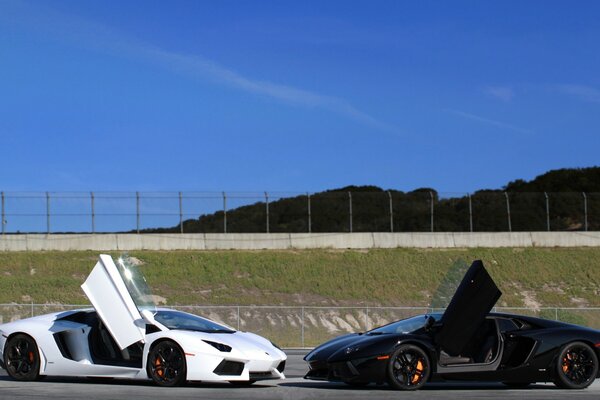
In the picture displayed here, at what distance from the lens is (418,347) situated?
12820 millimetres

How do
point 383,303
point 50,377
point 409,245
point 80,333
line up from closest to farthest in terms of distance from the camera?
point 80,333 < point 50,377 < point 383,303 < point 409,245

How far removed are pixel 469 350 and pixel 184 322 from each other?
3.90m

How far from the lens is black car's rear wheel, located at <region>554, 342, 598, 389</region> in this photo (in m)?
13.2

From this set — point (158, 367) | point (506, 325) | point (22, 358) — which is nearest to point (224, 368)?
point (158, 367)

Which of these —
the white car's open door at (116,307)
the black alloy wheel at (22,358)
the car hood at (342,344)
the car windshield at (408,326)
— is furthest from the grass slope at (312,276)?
the car windshield at (408,326)

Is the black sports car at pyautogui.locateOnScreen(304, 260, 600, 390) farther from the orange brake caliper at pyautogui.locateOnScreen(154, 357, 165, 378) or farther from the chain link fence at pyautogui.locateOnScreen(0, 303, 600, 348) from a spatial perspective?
the chain link fence at pyautogui.locateOnScreen(0, 303, 600, 348)

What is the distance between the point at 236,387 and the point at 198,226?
41331 millimetres

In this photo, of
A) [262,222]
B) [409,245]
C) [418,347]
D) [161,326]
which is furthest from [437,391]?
[262,222]

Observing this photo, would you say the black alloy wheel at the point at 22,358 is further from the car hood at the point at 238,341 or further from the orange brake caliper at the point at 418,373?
the orange brake caliper at the point at 418,373

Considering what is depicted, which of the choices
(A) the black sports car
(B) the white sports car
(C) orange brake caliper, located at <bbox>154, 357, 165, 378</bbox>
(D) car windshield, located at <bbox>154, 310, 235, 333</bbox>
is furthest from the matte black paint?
(C) orange brake caliper, located at <bbox>154, 357, 165, 378</bbox>

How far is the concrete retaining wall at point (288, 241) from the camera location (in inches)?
1964

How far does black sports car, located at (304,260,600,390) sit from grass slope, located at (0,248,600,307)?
2867 cm

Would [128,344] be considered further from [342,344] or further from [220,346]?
[342,344]

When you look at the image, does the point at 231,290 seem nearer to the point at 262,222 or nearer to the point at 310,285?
the point at 310,285
